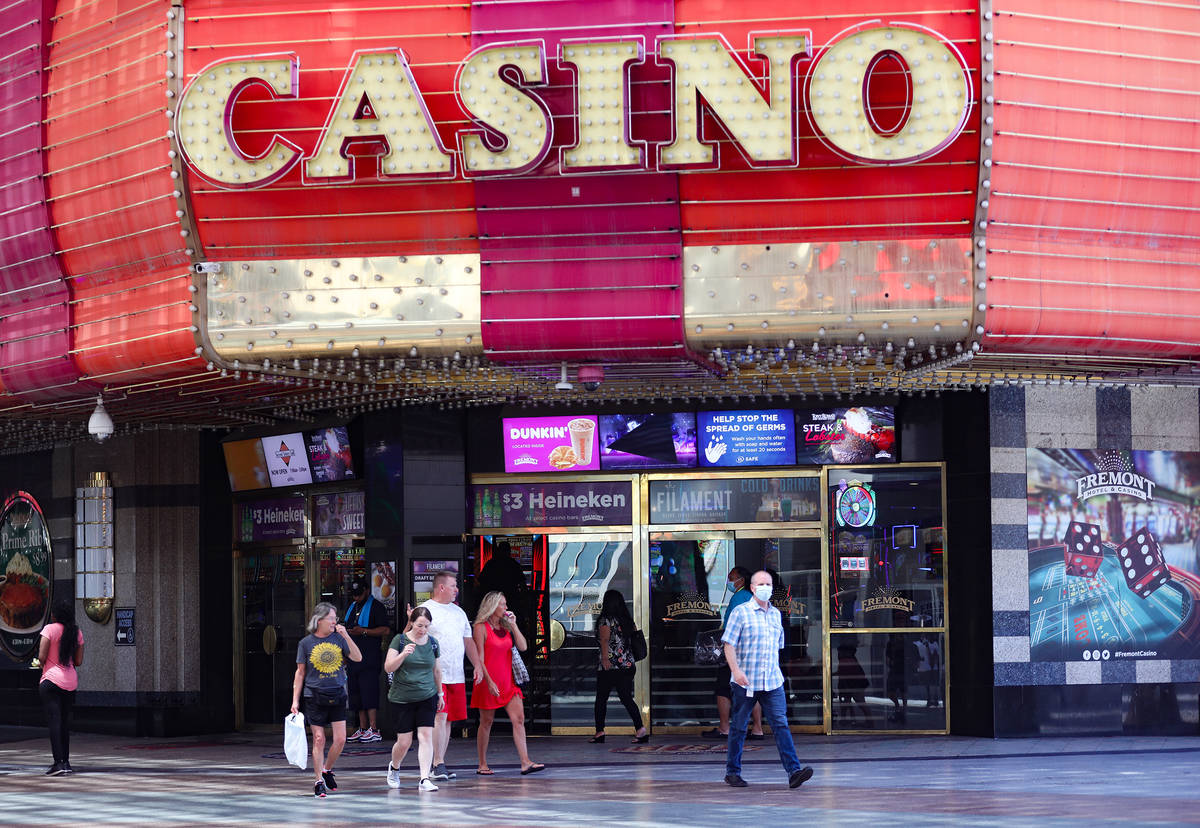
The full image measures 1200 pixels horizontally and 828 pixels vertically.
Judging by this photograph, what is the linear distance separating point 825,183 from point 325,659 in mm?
→ 5744

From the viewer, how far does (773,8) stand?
12.5m

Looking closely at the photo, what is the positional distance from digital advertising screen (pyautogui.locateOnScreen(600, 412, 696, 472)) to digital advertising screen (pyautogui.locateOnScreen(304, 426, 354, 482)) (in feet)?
9.87

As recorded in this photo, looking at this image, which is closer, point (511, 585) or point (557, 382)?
point (557, 382)

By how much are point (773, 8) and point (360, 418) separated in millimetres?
7236

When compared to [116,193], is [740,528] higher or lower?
lower

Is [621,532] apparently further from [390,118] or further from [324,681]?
[390,118]

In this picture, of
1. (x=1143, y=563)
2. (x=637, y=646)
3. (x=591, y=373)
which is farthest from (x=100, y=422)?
(x=1143, y=563)

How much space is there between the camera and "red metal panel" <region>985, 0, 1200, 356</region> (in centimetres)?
1254

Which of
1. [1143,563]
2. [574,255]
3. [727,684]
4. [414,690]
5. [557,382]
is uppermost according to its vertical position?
[574,255]

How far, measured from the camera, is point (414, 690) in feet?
41.2

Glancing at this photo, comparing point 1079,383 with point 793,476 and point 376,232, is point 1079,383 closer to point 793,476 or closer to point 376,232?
point 793,476

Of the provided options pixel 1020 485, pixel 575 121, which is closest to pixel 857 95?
pixel 575 121

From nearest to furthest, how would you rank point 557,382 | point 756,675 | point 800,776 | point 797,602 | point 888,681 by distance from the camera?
point 800,776, point 756,675, point 557,382, point 888,681, point 797,602

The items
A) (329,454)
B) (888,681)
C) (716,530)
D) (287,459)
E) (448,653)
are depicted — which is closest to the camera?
(448,653)
